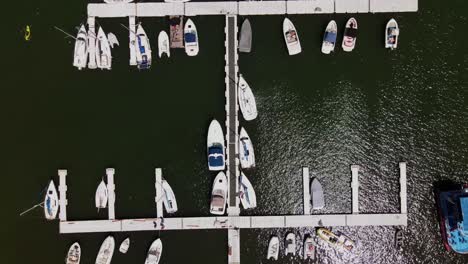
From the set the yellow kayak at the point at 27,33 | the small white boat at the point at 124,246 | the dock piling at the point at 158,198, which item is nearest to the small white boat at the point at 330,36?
the dock piling at the point at 158,198

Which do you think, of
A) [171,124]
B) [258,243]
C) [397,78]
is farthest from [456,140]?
[171,124]

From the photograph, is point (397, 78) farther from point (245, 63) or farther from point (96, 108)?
point (96, 108)

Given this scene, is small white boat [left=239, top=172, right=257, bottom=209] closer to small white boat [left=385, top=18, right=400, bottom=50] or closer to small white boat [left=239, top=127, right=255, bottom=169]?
small white boat [left=239, top=127, right=255, bottom=169]

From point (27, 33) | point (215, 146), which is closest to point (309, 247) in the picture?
point (215, 146)

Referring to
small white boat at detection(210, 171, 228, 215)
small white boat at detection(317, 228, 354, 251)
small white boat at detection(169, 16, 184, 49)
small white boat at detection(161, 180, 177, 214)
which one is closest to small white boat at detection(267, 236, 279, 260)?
small white boat at detection(317, 228, 354, 251)

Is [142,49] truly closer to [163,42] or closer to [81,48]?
[163,42]
